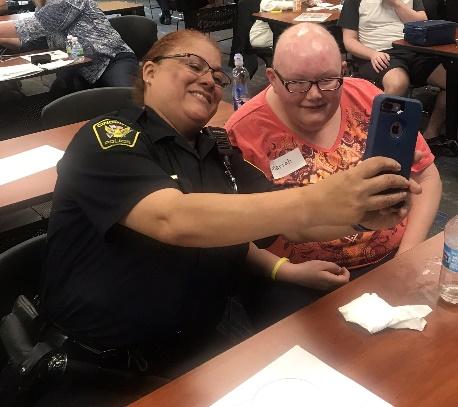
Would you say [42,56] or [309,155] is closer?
[309,155]

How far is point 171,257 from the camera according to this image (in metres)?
1.24

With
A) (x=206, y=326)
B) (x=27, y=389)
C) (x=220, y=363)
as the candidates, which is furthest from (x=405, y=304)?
(x=27, y=389)

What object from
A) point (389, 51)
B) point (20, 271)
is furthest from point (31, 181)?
point (389, 51)

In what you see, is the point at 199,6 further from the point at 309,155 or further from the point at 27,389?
the point at 27,389

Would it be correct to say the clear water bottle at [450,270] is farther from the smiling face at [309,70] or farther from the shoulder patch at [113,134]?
the shoulder patch at [113,134]

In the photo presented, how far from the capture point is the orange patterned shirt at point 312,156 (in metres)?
1.70

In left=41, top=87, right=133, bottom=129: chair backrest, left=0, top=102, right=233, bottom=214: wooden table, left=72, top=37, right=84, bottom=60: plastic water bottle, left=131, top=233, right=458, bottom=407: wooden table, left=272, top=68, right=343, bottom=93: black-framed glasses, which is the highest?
left=272, top=68, right=343, bottom=93: black-framed glasses

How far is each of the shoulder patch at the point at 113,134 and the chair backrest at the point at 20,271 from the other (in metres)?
0.43

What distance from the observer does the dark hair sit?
142 centimetres

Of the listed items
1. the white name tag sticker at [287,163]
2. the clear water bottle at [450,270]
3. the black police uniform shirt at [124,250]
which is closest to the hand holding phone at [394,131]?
the clear water bottle at [450,270]

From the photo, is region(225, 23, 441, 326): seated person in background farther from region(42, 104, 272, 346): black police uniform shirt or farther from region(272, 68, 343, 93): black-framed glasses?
region(42, 104, 272, 346): black police uniform shirt

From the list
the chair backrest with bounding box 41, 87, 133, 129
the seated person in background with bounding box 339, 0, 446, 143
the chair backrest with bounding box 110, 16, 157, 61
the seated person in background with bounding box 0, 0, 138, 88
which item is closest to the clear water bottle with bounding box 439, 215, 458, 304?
the chair backrest with bounding box 41, 87, 133, 129

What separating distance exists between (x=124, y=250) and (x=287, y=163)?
0.70m

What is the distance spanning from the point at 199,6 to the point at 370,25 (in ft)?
11.5
